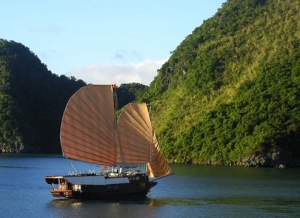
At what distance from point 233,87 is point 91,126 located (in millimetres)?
59881

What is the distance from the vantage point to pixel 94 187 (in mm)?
38250

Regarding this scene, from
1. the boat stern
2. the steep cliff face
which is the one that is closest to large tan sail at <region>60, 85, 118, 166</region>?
the boat stern

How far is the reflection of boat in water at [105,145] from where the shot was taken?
38375 millimetres

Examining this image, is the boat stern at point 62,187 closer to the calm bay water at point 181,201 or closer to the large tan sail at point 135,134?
the calm bay water at point 181,201

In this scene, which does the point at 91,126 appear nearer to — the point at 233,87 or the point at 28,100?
the point at 233,87

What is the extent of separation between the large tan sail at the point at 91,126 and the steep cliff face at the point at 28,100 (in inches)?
3683

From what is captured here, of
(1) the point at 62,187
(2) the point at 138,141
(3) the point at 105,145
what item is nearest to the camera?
(1) the point at 62,187

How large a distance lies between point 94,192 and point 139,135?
5.35 m

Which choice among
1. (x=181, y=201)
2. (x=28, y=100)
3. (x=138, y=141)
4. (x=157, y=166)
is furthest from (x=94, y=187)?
(x=28, y=100)

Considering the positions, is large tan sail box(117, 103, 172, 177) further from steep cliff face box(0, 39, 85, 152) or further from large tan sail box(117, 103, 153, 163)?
steep cliff face box(0, 39, 85, 152)

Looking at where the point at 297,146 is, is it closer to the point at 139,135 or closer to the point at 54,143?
the point at 139,135

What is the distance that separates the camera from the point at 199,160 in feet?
287

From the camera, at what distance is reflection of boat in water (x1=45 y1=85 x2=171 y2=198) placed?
38375mm

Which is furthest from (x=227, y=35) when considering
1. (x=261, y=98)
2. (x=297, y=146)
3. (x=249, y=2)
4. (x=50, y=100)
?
(x=50, y=100)
